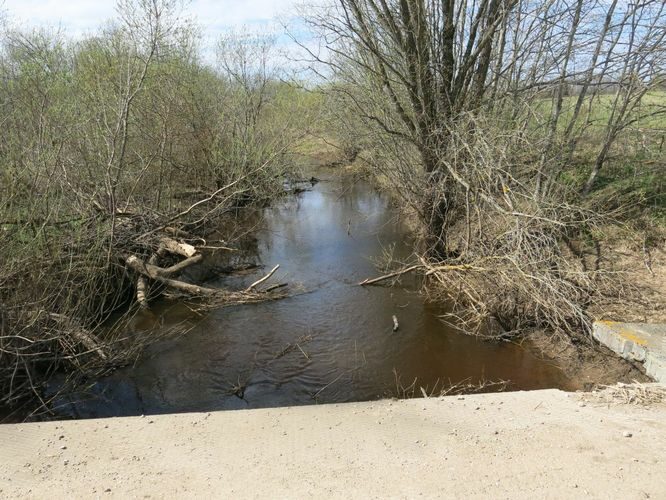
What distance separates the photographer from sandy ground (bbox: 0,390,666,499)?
10.0 feet

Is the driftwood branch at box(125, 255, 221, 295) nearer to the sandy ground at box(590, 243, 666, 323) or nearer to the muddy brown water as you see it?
the muddy brown water

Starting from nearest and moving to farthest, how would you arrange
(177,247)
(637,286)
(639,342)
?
1. (639,342)
2. (637,286)
3. (177,247)

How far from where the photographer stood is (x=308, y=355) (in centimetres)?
655

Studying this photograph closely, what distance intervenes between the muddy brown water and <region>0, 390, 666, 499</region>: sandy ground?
1.65 m

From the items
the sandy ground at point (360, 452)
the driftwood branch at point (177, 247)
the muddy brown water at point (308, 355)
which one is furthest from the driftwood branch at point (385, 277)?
the sandy ground at point (360, 452)

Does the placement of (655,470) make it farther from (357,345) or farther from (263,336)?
(263,336)

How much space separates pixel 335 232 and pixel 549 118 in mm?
5806

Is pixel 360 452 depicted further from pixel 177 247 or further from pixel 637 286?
pixel 177 247

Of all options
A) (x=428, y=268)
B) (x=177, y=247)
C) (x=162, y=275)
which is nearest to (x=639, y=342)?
(x=428, y=268)

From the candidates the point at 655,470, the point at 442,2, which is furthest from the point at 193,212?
the point at 655,470

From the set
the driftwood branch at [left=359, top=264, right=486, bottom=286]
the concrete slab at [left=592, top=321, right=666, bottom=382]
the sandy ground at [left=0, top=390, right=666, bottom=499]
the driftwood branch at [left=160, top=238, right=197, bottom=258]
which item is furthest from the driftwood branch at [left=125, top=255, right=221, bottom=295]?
the concrete slab at [left=592, top=321, right=666, bottom=382]

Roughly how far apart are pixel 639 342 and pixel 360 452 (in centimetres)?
342

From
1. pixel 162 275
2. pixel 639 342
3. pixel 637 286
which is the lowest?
pixel 162 275

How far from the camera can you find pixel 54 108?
8.25 meters
